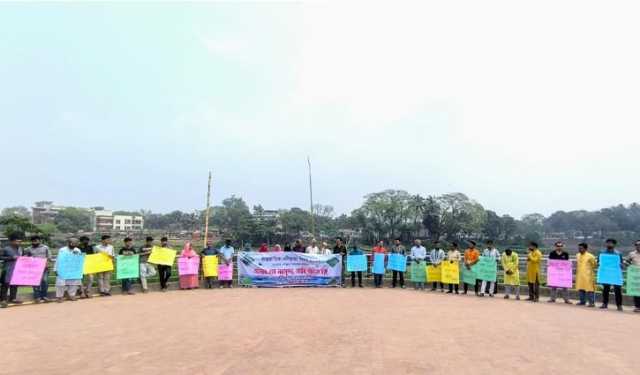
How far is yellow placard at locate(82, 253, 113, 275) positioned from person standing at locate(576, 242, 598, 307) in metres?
12.5

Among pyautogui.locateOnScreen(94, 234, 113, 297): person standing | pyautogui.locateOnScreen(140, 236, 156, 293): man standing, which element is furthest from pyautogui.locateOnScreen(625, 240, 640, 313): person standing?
pyautogui.locateOnScreen(94, 234, 113, 297): person standing

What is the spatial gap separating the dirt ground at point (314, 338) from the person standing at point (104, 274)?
157 cm

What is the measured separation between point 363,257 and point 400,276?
141cm

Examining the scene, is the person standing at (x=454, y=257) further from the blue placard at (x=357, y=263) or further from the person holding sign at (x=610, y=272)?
the person holding sign at (x=610, y=272)

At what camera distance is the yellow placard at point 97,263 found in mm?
12898

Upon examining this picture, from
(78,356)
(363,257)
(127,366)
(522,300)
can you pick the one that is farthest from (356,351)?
(363,257)

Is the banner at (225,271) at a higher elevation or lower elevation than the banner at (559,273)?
lower

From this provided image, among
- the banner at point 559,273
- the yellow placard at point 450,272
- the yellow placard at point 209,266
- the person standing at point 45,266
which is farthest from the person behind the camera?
the yellow placard at point 209,266

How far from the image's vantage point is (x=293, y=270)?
15.8m

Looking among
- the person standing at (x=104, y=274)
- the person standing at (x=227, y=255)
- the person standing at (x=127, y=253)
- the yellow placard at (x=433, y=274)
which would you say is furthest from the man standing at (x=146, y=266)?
the yellow placard at (x=433, y=274)

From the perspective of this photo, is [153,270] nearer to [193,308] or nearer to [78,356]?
[193,308]

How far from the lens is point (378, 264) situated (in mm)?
15828

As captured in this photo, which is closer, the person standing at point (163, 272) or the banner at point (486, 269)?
the banner at point (486, 269)

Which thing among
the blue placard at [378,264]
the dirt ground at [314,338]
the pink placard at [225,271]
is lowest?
the dirt ground at [314,338]
